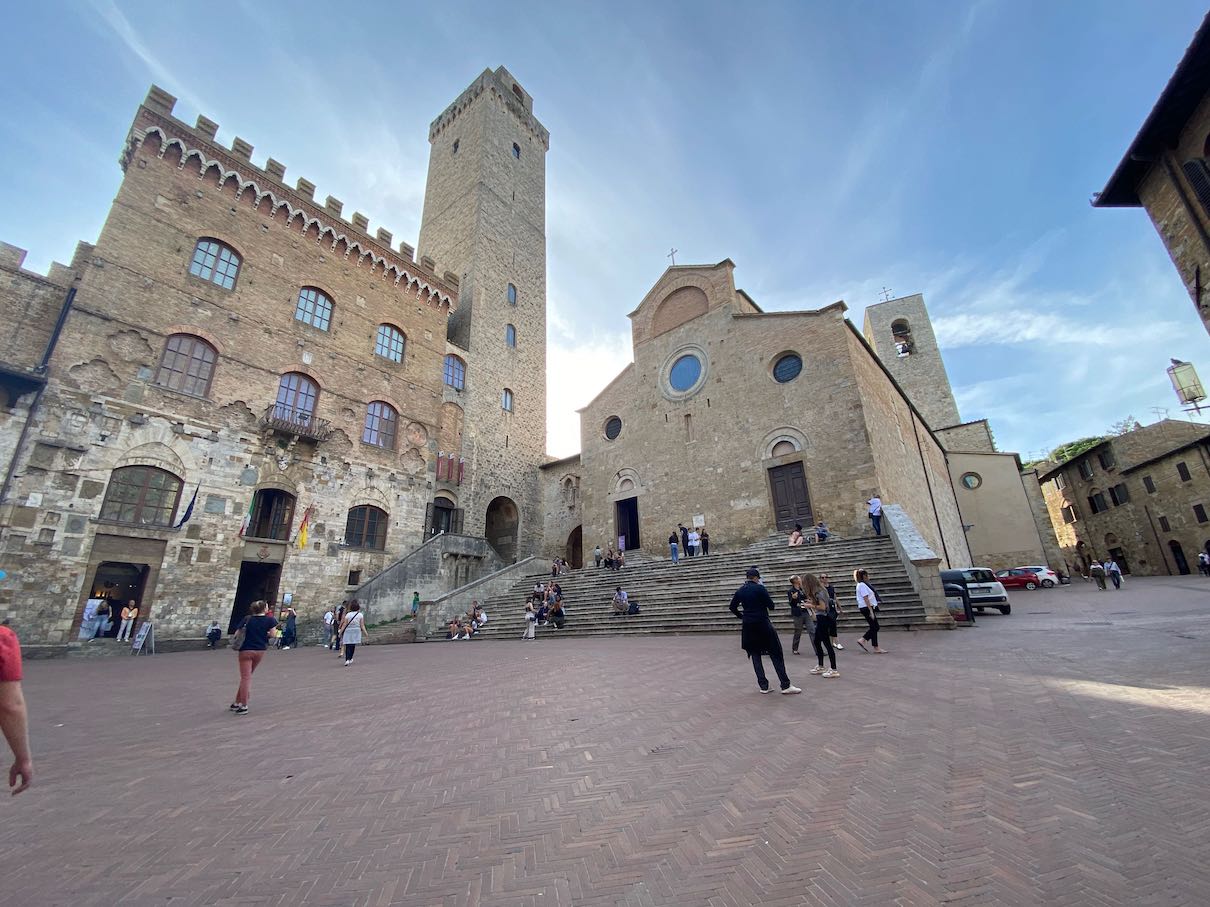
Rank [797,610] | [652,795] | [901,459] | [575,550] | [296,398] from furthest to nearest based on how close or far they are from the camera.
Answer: [575,550], [901,459], [296,398], [797,610], [652,795]

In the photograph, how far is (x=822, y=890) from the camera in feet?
7.45

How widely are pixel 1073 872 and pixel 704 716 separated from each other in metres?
3.17

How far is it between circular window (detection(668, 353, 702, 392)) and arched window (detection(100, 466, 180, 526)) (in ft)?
61.3

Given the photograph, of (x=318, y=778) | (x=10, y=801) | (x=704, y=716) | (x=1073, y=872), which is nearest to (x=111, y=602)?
(x=10, y=801)

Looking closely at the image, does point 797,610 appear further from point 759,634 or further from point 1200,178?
point 1200,178

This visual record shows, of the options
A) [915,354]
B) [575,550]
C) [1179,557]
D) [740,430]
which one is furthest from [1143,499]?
[575,550]

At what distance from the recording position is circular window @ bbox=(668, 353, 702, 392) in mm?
22594

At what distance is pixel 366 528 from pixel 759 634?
676 inches

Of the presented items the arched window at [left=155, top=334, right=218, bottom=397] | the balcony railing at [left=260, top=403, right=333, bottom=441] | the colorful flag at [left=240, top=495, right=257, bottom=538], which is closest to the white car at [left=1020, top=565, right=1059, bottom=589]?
the balcony railing at [left=260, top=403, right=333, bottom=441]

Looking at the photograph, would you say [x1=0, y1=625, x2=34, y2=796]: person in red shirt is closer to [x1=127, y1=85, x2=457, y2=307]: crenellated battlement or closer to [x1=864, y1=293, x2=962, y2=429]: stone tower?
[x1=127, y1=85, x2=457, y2=307]: crenellated battlement

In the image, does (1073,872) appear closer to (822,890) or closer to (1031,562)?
(822,890)

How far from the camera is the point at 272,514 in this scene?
16969 mm

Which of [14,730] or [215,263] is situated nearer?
[14,730]

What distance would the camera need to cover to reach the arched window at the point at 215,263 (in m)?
16.6
